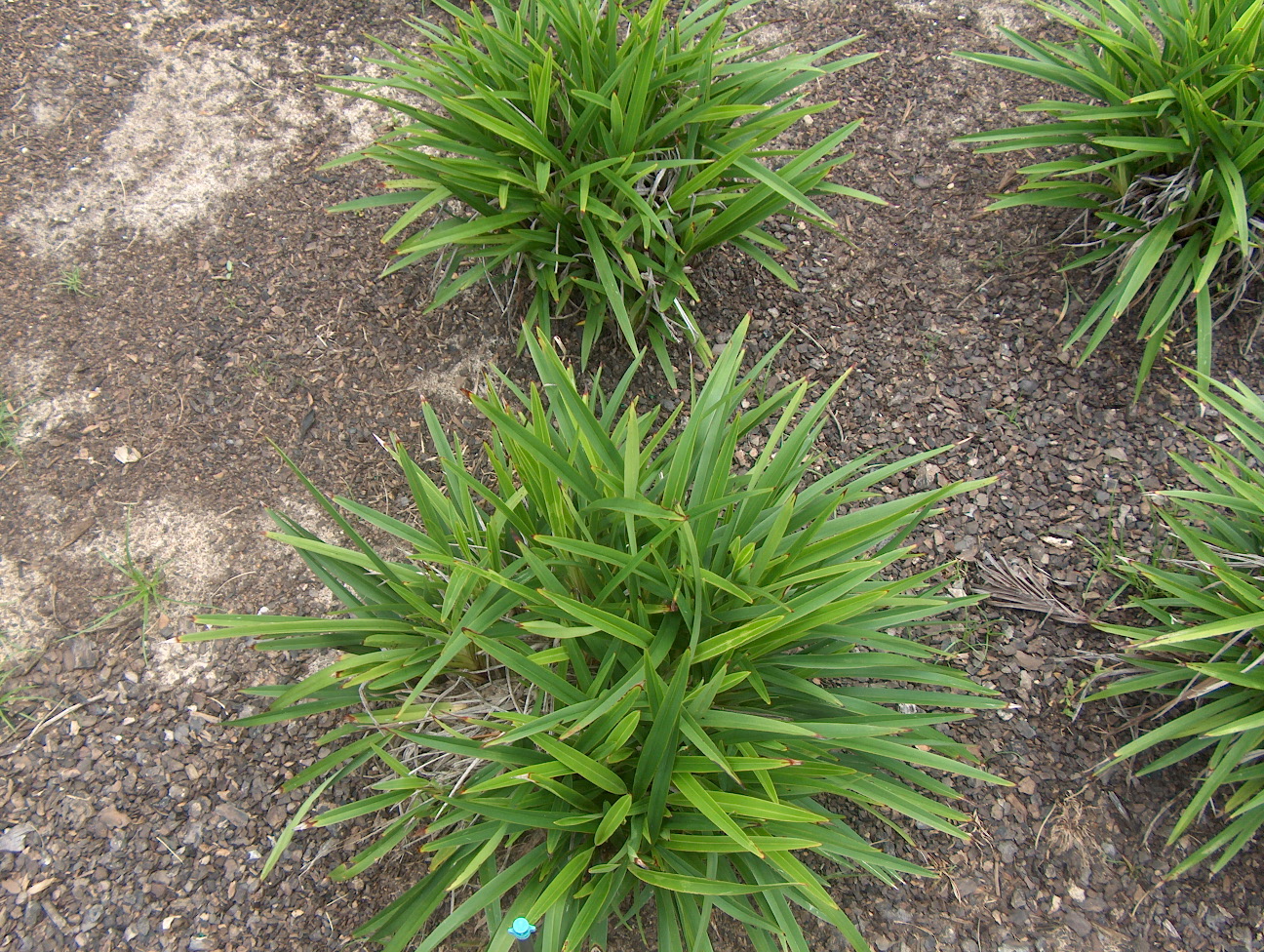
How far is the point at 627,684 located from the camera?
4.91ft

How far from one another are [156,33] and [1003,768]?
12.1ft

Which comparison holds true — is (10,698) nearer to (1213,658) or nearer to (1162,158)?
(1213,658)

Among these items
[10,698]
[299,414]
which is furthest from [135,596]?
[299,414]

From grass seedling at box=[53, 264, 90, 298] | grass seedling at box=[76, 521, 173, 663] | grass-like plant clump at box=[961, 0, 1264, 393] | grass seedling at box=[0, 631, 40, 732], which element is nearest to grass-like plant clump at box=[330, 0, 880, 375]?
grass-like plant clump at box=[961, 0, 1264, 393]

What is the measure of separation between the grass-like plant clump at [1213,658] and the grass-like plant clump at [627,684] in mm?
494

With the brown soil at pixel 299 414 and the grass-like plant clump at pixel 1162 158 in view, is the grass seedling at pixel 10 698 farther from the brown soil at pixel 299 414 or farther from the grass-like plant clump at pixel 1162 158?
the grass-like plant clump at pixel 1162 158

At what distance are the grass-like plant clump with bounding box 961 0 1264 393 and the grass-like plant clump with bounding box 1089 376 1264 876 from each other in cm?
54

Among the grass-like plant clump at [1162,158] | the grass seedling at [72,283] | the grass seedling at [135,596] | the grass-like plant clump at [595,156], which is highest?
the grass-like plant clump at [1162,158]

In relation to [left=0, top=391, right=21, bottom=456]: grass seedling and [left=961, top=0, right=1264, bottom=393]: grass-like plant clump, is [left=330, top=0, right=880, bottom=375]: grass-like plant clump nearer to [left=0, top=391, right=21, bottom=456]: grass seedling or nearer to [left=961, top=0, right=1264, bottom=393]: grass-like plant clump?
[left=961, top=0, right=1264, bottom=393]: grass-like plant clump

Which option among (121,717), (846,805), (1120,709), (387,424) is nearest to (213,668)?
(121,717)

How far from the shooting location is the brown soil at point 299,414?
1.87 metres

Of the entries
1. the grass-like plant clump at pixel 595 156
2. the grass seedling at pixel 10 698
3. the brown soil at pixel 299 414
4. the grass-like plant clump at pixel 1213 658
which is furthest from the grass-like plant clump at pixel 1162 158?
the grass seedling at pixel 10 698

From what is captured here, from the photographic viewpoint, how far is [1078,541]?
7.55 ft

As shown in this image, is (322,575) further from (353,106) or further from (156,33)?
(156,33)
